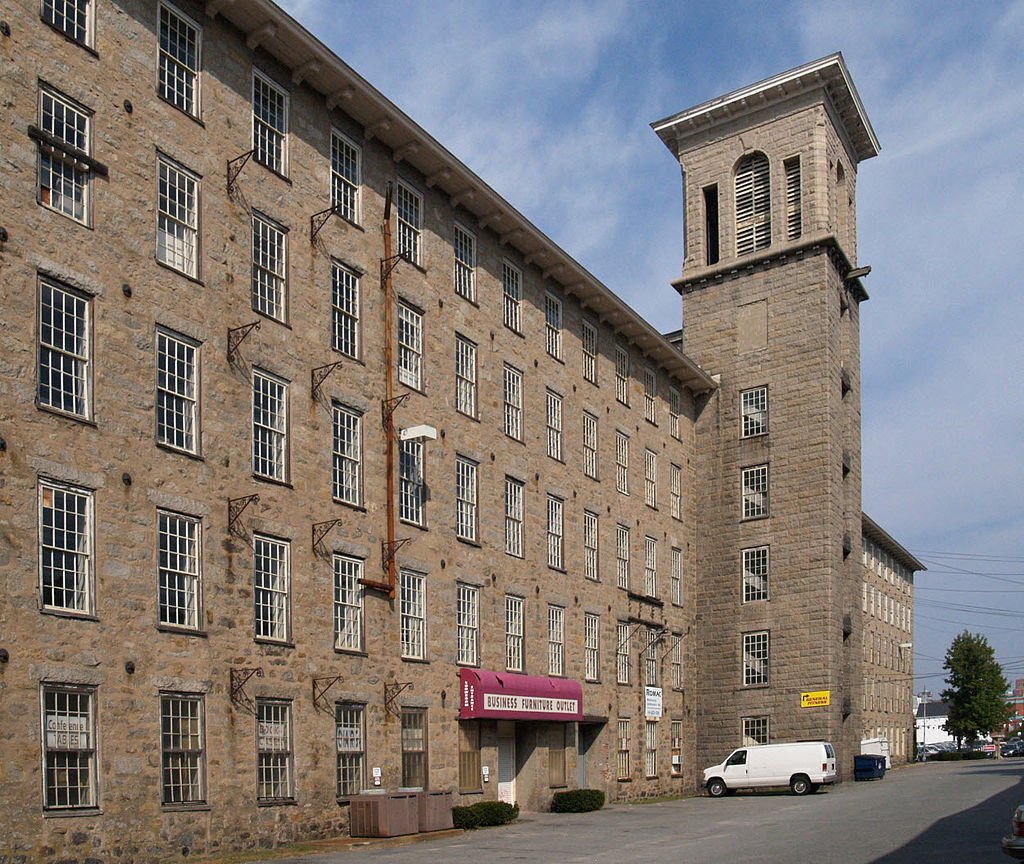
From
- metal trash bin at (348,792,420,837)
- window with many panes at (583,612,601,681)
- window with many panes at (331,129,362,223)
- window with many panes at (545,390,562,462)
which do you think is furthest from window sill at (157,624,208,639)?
window with many panes at (583,612,601,681)

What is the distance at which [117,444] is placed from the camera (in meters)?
22.4

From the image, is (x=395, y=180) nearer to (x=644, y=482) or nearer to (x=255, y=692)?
(x=255, y=692)

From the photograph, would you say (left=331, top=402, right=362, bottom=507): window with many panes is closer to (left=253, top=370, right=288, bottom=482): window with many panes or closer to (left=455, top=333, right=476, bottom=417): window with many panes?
(left=253, top=370, right=288, bottom=482): window with many panes

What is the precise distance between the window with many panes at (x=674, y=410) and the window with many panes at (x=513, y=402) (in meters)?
13.4

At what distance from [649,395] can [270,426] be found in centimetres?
2331

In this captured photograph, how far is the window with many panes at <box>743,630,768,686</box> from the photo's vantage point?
161 ft

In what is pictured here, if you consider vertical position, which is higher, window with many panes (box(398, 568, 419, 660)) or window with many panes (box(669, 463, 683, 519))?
window with many panes (box(669, 463, 683, 519))

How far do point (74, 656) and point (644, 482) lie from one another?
2784cm

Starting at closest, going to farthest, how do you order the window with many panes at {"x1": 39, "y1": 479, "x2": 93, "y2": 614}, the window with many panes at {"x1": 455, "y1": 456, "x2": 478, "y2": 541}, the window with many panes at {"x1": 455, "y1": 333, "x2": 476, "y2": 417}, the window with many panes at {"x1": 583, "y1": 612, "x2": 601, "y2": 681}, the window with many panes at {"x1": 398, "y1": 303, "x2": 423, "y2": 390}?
1. the window with many panes at {"x1": 39, "y1": 479, "x2": 93, "y2": 614}
2. the window with many panes at {"x1": 398, "y1": 303, "x2": 423, "y2": 390}
3. the window with many panes at {"x1": 455, "y1": 456, "x2": 478, "y2": 541}
4. the window with many panes at {"x1": 455, "y1": 333, "x2": 476, "y2": 417}
5. the window with many panes at {"x1": 583, "y1": 612, "x2": 601, "y2": 681}

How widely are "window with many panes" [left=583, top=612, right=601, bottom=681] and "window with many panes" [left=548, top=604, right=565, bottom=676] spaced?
1565mm

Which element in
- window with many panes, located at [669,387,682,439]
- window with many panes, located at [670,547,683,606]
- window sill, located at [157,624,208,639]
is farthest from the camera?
window with many panes, located at [669,387,682,439]

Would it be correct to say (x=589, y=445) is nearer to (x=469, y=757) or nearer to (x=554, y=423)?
(x=554, y=423)

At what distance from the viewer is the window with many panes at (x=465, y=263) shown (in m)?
34.8

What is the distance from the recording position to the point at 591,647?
40312mm
